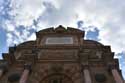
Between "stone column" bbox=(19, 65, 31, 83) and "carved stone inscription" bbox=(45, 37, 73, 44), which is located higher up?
"carved stone inscription" bbox=(45, 37, 73, 44)

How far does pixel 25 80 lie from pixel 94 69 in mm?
6900

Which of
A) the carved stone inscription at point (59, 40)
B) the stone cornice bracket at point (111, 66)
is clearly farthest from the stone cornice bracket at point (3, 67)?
the stone cornice bracket at point (111, 66)

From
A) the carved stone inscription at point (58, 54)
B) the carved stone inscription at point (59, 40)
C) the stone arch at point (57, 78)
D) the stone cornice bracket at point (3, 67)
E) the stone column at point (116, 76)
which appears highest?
the carved stone inscription at point (59, 40)

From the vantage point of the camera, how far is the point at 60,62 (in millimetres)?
23750

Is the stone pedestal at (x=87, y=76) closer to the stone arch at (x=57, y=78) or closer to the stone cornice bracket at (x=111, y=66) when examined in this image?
the stone arch at (x=57, y=78)

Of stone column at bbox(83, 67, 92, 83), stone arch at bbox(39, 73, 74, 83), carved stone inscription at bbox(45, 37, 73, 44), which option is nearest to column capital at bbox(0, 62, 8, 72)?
stone arch at bbox(39, 73, 74, 83)

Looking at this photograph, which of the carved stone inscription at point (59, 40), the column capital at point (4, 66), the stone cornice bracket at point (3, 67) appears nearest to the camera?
the stone cornice bracket at point (3, 67)

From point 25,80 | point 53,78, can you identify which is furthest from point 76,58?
point 25,80

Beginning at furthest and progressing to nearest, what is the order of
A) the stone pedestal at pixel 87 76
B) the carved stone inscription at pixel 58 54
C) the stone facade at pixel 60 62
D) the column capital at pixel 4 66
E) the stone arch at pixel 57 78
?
the carved stone inscription at pixel 58 54 < the column capital at pixel 4 66 < the stone arch at pixel 57 78 < the stone facade at pixel 60 62 < the stone pedestal at pixel 87 76

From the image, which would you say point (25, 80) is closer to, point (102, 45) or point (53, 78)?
point (53, 78)

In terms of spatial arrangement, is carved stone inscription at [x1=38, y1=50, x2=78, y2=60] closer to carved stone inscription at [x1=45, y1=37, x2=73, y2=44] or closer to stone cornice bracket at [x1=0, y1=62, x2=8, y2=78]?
carved stone inscription at [x1=45, y1=37, x2=73, y2=44]

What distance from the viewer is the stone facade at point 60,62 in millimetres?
21734

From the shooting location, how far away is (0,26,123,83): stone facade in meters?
21.7

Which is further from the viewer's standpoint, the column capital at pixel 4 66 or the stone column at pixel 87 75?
the column capital at pixel 4 66
